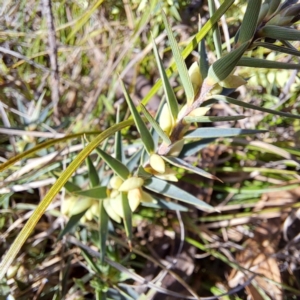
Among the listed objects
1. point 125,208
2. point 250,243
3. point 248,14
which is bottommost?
point 250,243

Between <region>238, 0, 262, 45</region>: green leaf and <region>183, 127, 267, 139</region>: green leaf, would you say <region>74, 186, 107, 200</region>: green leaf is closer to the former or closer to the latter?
<region>183, 127, 267, 139</region>: green leaf

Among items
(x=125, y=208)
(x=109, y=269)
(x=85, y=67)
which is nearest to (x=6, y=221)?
(x=109, y=269)

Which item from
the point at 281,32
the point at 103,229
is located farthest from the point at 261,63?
the point at 103,229

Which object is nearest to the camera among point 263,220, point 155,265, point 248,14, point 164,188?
point 248,14

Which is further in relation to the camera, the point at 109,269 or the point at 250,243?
the point at 250,243

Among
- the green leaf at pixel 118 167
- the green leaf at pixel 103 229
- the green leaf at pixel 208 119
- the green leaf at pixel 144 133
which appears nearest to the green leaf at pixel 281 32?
the green leaf at pixel 208 119

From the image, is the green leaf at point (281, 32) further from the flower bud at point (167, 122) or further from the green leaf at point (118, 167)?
the green leaf at point (118, 167)

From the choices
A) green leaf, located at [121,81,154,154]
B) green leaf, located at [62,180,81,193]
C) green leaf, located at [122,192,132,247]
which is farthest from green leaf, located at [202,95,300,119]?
green leaf, located at [62,180,81,193]

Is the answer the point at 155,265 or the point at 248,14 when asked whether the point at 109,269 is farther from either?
the point at 248,14

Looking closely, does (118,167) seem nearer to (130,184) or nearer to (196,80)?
(130,184)
